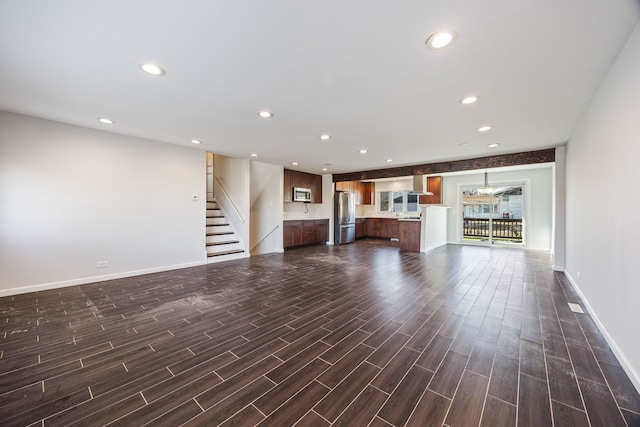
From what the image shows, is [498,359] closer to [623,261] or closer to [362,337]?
[362,337]

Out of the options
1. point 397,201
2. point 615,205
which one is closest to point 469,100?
point 615,205

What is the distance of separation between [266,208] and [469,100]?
5.86 meters

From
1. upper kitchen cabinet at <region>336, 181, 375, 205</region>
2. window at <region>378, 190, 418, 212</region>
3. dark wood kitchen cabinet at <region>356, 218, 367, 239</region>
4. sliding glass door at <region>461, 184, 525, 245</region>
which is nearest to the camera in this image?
sliding glass door at <region>461, 184, 525, 245</region>

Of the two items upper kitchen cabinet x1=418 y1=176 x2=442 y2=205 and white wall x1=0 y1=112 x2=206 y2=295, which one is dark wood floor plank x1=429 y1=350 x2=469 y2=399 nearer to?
white wall x1=0 y1=112 x2=206 y2=295

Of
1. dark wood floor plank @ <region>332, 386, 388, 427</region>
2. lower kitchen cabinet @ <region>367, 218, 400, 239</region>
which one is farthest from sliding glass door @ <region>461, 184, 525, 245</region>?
dark wood floor plank @ <region>332, 386, 388, 427</region>

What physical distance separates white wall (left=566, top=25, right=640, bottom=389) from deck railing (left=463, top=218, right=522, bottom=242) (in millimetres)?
5872

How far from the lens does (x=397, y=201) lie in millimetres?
10234

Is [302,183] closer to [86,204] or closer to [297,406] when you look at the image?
[86,204]

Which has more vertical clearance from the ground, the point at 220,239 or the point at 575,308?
the point at 220,239

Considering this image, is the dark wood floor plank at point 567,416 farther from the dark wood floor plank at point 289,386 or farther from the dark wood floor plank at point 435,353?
the dark wood floor plank at point 289,386

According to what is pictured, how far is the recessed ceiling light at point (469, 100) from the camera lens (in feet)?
8.60

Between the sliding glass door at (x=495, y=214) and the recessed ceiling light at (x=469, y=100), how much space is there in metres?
6.08

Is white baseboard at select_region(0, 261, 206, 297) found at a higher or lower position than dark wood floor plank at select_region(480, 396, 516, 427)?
higher

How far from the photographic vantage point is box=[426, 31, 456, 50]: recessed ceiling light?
168 centimetres
